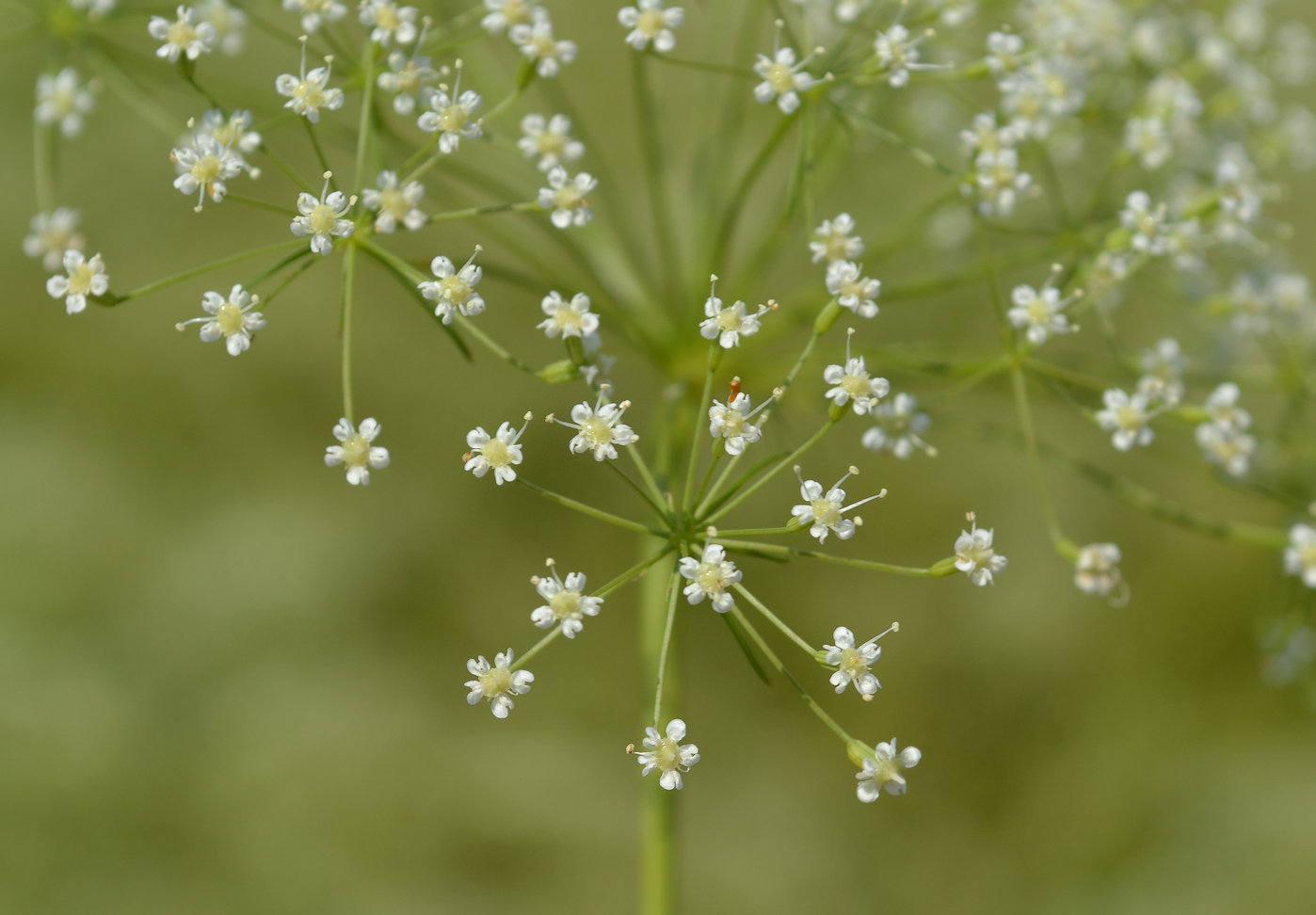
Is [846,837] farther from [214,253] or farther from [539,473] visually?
[214,253]

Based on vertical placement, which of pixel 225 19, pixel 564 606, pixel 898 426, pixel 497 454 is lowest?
pixel 564 606

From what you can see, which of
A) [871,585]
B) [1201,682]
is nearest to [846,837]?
[871,585]

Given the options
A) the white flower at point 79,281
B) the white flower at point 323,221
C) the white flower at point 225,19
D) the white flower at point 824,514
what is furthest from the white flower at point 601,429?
the white flower at point 225,19

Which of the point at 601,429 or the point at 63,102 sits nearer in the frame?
the point at 601,429

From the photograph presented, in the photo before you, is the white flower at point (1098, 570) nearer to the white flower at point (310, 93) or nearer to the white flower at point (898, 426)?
the white flower at point (898, 426)

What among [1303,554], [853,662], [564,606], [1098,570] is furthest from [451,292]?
[1303,554]

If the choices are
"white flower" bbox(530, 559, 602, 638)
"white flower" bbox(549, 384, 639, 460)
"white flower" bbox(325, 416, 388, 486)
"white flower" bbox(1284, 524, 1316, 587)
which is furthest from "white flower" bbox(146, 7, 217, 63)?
"white flower" bbox(1284, 524, 1316, 587)

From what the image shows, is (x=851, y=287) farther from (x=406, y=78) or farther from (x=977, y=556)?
(x=406, y=78)
